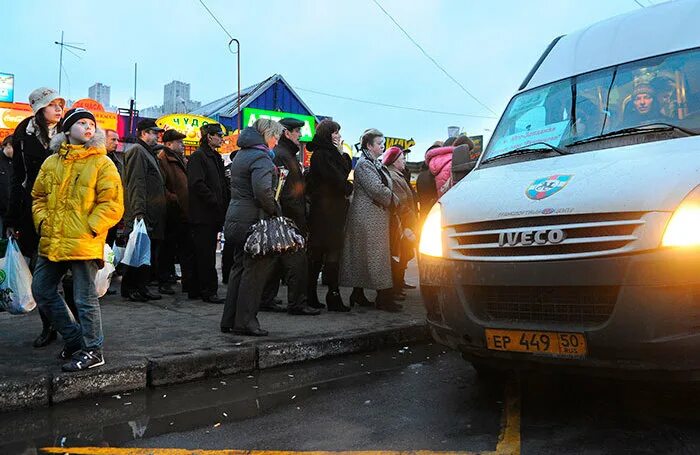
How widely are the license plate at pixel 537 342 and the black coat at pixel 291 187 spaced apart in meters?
3.42

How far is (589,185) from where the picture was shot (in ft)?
10.9

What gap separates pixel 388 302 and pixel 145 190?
117 inches

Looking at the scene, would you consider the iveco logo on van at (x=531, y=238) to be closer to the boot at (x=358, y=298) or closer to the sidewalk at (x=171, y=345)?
the sidewalk at (x=171, y=345)

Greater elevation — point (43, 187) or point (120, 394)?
point (43, 187)

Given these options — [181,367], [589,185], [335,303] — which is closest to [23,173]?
[181,367]

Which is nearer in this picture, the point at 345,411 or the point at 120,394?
the point at 345,411

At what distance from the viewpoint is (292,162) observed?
6.58 metres

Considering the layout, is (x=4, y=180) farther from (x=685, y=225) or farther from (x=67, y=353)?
(x=685, y=225)

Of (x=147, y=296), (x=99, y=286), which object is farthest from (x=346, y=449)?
(x=147, y=296)

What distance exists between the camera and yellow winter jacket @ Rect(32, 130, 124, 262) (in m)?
4.21

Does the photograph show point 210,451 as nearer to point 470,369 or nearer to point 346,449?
point 346,449

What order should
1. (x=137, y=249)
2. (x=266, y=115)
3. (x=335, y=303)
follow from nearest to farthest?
(x=137, y=249) → (x=335, y=303) → (x=266, y=115)

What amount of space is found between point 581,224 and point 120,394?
3.10m

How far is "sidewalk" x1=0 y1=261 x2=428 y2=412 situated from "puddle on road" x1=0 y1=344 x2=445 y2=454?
91 mm
